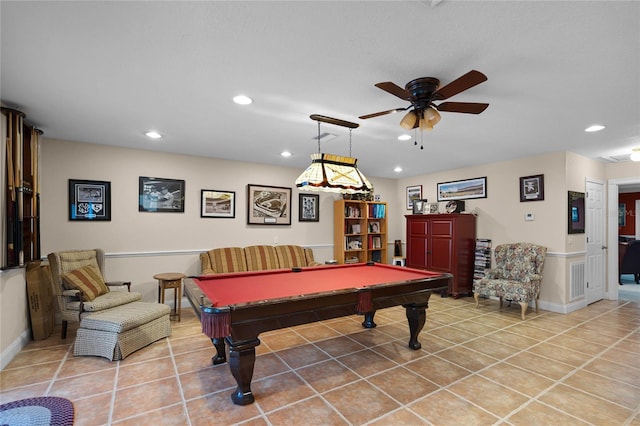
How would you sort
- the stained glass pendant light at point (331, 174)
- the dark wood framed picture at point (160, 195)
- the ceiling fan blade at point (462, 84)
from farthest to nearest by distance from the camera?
the dark wood framed picture at point (160, 195) < the stained glass pendant light at point (331, 174) < the ceiling fan blade at point (462, 84)

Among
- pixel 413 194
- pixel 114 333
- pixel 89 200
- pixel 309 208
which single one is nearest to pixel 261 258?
pixel 309 208

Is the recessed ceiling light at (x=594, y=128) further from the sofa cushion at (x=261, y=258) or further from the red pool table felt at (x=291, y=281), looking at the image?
the sofa cushion at (x=261, y=258)

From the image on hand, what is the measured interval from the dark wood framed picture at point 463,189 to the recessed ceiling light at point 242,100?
4661 mm

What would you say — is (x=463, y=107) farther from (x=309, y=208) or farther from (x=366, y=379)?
(x=309, y=208)

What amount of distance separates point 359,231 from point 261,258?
233cm

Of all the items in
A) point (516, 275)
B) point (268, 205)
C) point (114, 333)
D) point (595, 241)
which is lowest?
point (114, 333)

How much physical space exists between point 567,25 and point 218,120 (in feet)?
9.61

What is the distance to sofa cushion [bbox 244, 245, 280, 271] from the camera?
5.06 metres

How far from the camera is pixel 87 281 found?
3.55m

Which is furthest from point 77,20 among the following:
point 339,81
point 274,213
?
point 274,213

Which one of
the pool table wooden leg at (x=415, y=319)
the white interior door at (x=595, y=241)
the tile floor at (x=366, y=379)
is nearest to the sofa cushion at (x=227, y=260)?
the tile floor at (x=366, y=379)

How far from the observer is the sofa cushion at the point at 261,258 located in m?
5.06

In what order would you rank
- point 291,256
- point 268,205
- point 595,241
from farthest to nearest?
point 268,205, point 291,256, point 595,241

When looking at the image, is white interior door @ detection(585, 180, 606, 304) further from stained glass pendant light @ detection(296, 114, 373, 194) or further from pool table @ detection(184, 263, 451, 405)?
stained glass pendant light @ detection(296, 114, 373, 194)
